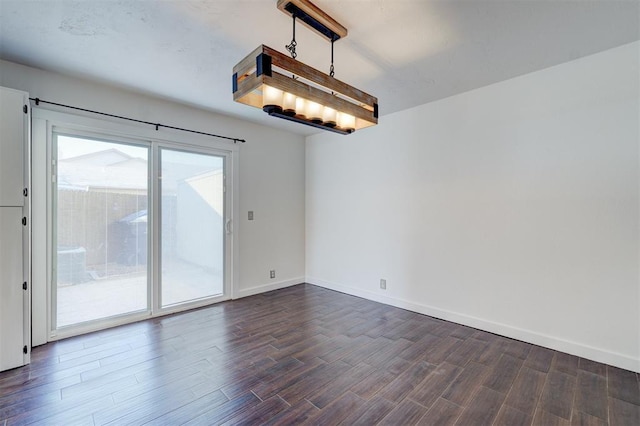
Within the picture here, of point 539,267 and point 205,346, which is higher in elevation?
point 539,267

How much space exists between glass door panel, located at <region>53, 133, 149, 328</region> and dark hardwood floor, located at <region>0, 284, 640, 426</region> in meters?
0.36

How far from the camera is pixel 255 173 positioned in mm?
4418

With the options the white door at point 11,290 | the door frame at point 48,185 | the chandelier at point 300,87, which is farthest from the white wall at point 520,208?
the white door at point 11,290

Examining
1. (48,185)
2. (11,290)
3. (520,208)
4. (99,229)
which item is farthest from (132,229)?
(520,208)

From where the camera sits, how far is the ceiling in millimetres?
1889

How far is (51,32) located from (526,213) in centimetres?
425

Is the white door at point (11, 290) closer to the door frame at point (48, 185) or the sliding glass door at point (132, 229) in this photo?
the door frame at point (48, 185)

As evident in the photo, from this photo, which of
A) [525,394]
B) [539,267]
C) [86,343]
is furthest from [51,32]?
[539,267]

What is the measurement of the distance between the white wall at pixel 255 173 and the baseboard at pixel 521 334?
148cm

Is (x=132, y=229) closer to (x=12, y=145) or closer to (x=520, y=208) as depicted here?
(x=12, y=145)

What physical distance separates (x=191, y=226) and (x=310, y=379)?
99.5 inches

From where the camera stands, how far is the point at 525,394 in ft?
6.61

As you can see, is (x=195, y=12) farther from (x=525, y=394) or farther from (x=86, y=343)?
(x=525, y=394)

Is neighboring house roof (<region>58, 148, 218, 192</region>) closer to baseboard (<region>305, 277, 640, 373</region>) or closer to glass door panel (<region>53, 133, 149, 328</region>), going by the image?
glass door panel (<region>53, 133, 149, 328</region>)
